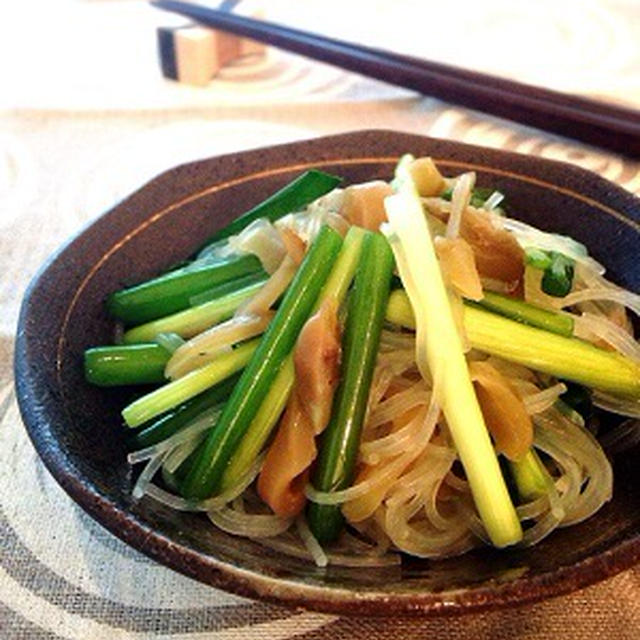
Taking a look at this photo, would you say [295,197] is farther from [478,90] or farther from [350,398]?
[478,90]

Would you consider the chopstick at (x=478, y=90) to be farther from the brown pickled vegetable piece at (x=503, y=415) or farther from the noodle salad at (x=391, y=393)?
the brown pickled vegetable piece at (x=503, y=415)

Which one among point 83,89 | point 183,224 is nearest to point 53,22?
point 83,89

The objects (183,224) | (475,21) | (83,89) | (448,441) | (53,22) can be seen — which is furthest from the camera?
(53,22)

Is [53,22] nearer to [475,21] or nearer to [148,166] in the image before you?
[148,166]

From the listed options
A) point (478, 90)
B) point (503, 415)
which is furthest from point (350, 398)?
point (478, 90)

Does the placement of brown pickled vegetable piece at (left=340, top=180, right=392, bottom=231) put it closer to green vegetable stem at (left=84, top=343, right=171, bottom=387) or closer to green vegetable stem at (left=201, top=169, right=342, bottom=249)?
green vegetable stem at (left=201, top=169, right=342, bottom=249)

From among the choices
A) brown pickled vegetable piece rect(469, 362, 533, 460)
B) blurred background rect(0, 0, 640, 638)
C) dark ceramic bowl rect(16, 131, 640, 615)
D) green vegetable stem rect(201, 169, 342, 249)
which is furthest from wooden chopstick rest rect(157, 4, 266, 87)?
brown pickled vegetable piece rect(469, 362, 533, 460)
